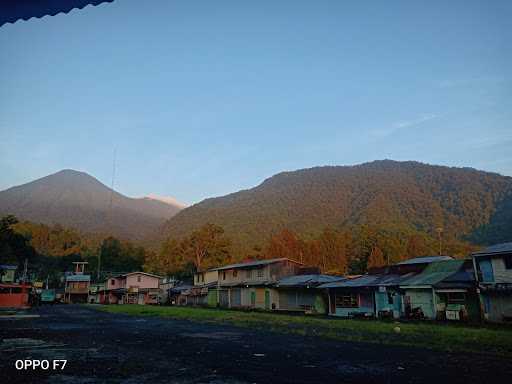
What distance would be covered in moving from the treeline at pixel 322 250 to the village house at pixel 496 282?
37180mm

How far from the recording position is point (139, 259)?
9756cm

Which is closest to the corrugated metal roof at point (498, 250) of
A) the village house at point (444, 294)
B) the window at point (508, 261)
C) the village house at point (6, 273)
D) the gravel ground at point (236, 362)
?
the window at point (508, 261)

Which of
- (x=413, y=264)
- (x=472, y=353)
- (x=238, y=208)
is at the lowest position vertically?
(x=472, y=353)

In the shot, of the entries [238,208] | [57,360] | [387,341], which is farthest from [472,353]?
[238,208]

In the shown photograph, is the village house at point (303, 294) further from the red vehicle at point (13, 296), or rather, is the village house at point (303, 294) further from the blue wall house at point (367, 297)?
the red vehicle at point (13, 296)

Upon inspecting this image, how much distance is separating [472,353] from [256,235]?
88712mm

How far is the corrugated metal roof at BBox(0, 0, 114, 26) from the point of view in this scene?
8.32ft

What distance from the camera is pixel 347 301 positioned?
31625 millimetres

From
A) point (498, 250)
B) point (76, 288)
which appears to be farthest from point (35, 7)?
point (76, 288)

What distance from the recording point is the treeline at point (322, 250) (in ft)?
216

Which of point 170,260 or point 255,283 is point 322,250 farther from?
point 255,283

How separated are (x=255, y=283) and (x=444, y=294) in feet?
69.8

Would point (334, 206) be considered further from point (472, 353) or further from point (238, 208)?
point (472, 353)

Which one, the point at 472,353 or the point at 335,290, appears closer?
the point at 472,353
